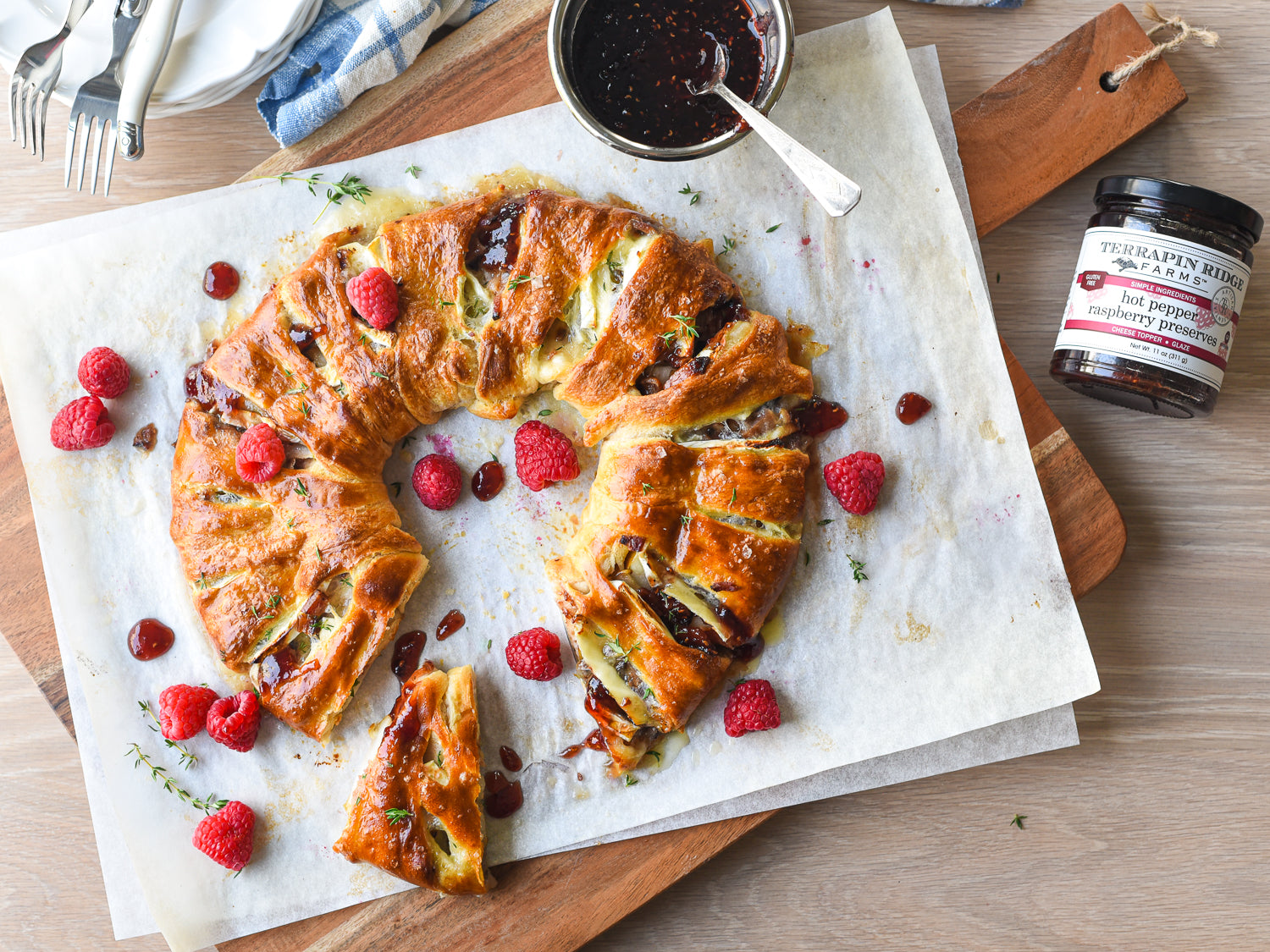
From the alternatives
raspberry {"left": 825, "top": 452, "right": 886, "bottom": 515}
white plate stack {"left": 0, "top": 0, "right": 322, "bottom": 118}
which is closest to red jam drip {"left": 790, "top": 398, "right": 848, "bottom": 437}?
raspberry {"left": 825, "top": 452, "right": 886, "bottom": 515}

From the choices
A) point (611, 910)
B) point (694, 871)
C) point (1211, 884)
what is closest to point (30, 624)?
point (611, 910)

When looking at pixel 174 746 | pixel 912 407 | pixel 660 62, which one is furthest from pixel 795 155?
pixel 174 746

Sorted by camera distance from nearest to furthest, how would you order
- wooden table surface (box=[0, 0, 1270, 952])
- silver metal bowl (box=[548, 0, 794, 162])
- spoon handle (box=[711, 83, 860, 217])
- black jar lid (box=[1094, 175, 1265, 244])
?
spoon handle (box=[711, 83, 860, 217]) < silver metal bowl (box=[548, 0, 794, 162]) < black jar lid (box=[1094, 175, 1265, 244]) < wooden table surface (box=[0, 0, 1270, 952])

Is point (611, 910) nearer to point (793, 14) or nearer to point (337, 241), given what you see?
point (337, 241)

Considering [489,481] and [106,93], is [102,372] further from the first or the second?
[489,481]

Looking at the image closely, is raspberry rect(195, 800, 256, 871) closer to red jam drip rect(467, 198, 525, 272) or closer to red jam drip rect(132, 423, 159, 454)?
red jam drip rect(132, 423, 159, 454)

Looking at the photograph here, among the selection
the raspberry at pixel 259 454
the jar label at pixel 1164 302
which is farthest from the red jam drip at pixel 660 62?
the raspberry at pixel 259 454

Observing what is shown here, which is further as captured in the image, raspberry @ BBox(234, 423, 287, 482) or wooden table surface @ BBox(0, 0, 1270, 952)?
wooden table surface @ BBox(0, 0, 1270, 952)

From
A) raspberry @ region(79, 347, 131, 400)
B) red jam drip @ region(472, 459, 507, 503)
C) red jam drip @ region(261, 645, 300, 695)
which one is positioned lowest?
red jam drip @ region(261, 645, 300, 695)
